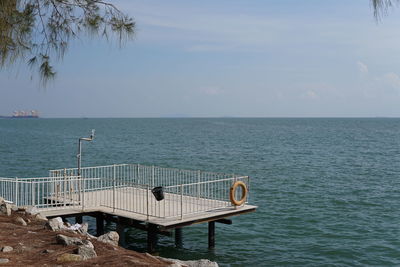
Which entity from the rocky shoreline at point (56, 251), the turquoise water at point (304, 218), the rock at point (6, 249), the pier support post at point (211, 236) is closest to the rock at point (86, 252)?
the rocky shoreline at point (56, 251)

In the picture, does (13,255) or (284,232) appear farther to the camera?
(284,232)

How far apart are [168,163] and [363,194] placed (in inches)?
873

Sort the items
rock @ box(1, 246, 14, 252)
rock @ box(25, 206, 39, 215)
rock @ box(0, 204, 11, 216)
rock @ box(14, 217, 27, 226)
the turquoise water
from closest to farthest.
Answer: rock @ box(1, 246, 14, 252), rock @ box(14, 217, 27, 226), rock @ box(0, 204, 11, 216), rock @ box(25, 206, 39, 215), the turquoise water

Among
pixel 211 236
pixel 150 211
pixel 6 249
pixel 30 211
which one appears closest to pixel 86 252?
pixel 6 249

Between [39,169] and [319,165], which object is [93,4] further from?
[319,165]

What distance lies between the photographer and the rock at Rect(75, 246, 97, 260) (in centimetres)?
855

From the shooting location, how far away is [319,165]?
44.9 meters

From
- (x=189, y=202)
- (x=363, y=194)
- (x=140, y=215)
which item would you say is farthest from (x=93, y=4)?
(x=363, y=194)

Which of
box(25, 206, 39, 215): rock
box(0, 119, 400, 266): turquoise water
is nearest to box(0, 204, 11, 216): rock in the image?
box(25, 206, 39, 215): rock

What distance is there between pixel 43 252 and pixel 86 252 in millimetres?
998

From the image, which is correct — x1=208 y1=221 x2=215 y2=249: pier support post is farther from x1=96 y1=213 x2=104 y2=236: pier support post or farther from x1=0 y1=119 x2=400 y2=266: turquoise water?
x1=96 y1=213 x2=104 y2=236: pier support post

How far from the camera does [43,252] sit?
9.07 m

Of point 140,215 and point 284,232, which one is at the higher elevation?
point 140,215

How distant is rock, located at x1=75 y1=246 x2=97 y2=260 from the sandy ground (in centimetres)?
12
